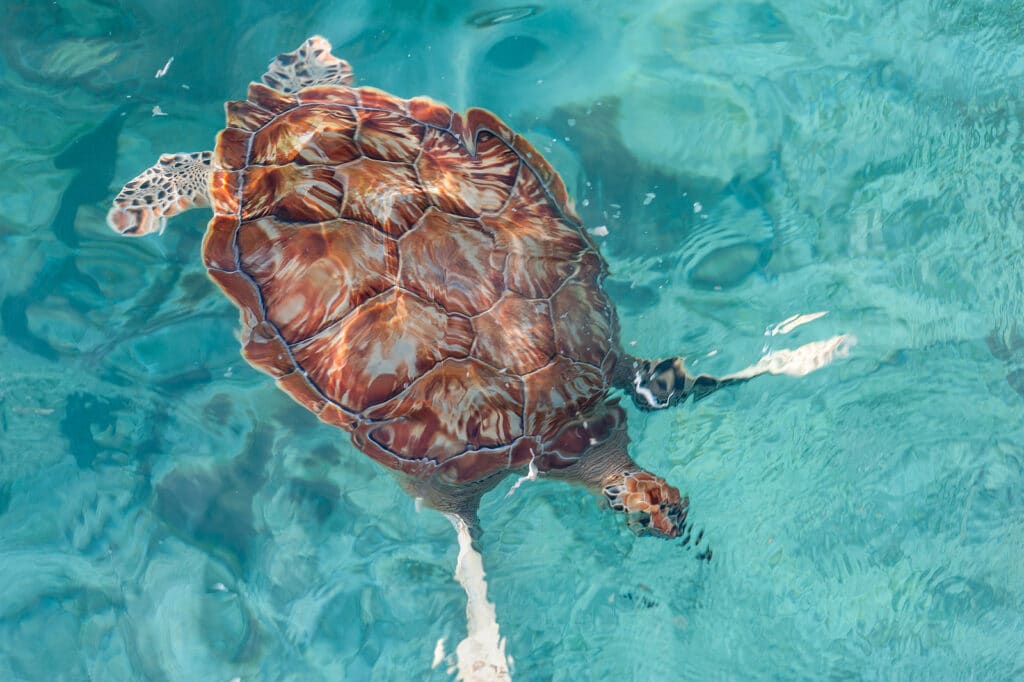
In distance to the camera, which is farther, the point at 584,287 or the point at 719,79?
the point at 719,79

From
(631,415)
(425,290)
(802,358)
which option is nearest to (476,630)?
(631,415)

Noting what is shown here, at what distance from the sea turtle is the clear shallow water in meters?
0.46

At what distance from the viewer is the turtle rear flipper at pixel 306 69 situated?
386 centimetres

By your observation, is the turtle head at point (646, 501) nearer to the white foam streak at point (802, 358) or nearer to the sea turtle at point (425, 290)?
the sea turtle at point (425, 290)

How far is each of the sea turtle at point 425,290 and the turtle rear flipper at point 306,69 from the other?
23 centimetres

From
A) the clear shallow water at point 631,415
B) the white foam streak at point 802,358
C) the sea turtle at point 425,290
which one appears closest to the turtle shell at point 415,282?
the sea turtle at point 425,290

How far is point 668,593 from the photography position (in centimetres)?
388

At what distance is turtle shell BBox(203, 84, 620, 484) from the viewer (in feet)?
10.2

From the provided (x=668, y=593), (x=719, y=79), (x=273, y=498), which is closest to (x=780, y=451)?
(x=668, y=593)

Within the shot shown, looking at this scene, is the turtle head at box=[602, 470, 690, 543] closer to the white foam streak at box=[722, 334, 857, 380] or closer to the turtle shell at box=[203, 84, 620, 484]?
the turtle shell at box=[203, 84, 620, 484]

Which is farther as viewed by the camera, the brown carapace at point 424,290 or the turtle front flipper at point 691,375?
the turtle front flipper at point 691,375

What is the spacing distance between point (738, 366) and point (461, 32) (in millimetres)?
2419

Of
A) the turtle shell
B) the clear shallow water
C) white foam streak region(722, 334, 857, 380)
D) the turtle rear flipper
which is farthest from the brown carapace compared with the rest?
white foam streak region(722, 334, 857, 380)

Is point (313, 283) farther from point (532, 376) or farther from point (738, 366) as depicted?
point (738, 366)
